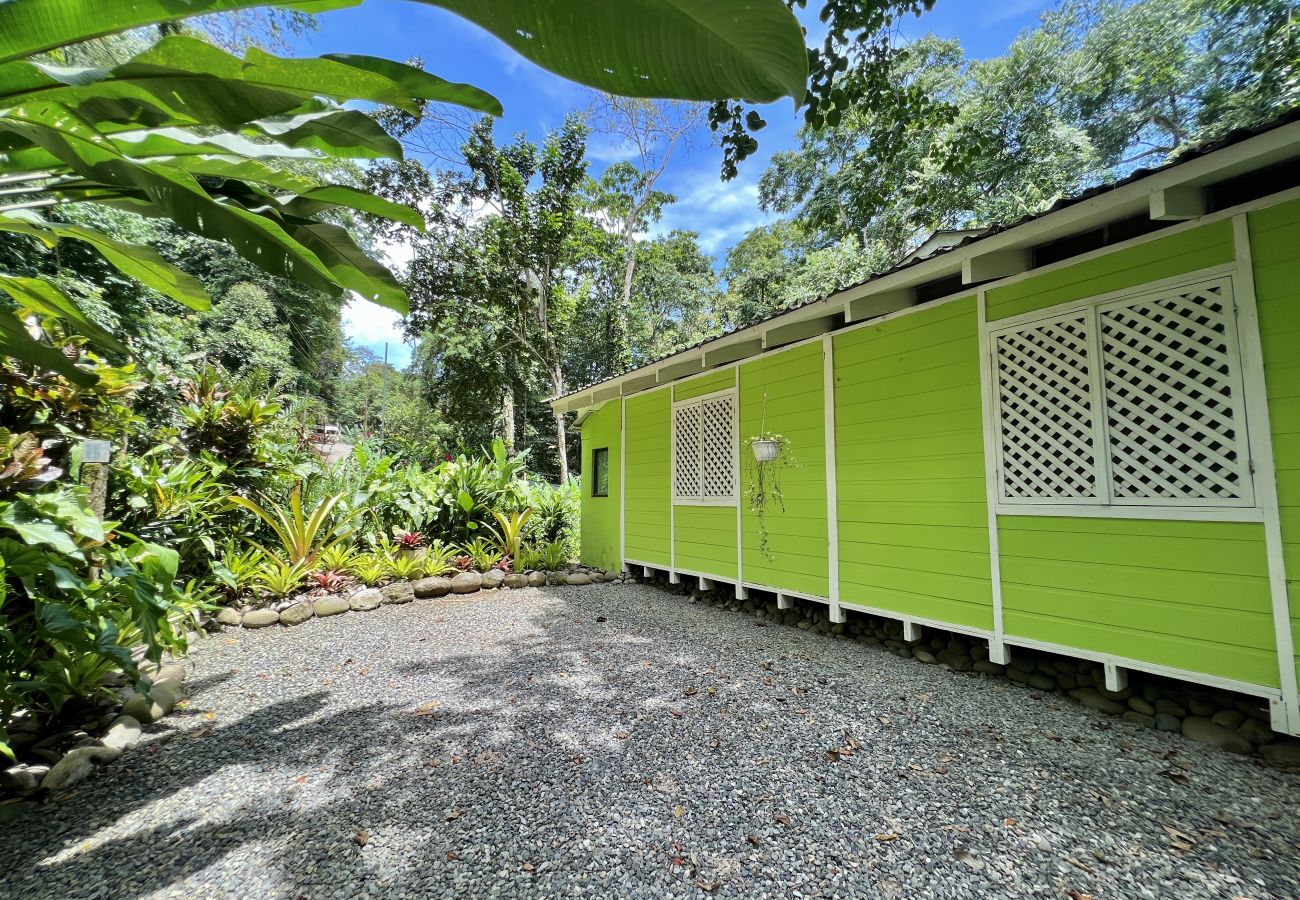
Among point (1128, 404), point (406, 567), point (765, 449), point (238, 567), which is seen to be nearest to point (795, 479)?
point (765, 449)

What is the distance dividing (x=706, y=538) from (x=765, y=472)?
1.26 meters

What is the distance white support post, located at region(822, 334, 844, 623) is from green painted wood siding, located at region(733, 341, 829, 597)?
0.17ft

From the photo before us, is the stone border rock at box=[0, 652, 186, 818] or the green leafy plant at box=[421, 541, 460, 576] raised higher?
the green leafy plant at box=[421, 541, 460, 576]

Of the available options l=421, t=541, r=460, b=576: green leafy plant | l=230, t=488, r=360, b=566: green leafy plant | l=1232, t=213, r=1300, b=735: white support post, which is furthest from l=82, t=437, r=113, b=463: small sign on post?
l=1232, t=213, r=1300, b=735: white support post

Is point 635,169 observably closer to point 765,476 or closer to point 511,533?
point 511,533

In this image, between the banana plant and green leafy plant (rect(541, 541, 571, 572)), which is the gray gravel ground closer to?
the banana plant

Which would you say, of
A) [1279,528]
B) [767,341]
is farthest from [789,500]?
[1279,528]

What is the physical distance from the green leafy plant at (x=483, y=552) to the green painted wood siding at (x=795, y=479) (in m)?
3.78

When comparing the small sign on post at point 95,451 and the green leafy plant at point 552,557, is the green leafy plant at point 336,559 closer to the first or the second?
the green leafy plant at point 552,557

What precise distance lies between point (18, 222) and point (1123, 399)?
17.2ft

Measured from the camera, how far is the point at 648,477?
6.93 meters

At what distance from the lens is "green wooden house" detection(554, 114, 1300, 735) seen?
2.41 meters

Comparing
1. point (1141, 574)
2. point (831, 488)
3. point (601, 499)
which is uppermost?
point (831, 488)

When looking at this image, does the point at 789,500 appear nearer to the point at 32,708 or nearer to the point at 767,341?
the point at 767,341
